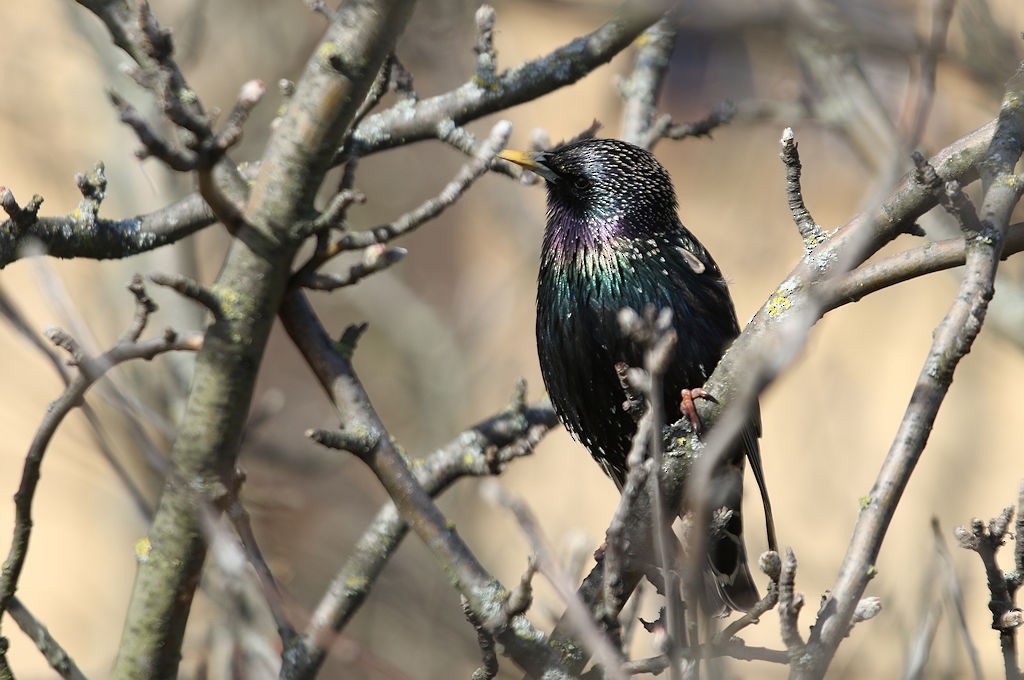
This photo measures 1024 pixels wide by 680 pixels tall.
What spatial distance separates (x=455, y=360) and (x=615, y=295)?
158 inches

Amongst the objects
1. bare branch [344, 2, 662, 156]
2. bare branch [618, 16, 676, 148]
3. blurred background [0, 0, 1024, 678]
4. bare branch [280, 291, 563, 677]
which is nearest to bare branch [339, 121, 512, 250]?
bare branch [280, 291, 563, 677]

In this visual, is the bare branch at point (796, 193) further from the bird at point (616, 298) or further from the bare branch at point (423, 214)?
the bird at point (616, 298)

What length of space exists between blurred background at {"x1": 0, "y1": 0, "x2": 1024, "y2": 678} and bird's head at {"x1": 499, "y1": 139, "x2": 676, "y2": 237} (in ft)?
5.15

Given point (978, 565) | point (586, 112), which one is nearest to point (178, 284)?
point (978, 565)

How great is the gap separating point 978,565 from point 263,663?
14.5 ft

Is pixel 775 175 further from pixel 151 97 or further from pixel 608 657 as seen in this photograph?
pixel 608 657

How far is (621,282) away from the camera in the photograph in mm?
3613

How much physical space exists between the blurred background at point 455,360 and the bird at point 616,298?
1673 mm

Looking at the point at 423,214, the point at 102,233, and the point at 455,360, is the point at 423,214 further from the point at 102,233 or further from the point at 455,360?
the point at 455,360

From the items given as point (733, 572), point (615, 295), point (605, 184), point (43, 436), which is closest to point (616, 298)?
point (615, 295)

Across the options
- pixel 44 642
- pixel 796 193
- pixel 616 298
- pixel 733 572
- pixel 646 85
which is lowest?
pixel 44 642

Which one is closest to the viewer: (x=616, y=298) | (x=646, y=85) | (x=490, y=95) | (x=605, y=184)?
(x=490, y=95)

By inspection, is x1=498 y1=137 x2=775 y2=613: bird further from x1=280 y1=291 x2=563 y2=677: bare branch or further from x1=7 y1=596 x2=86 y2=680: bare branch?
x1=7 y1=596 x2=86 y2=680: bare branch

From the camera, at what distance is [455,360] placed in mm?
7523
